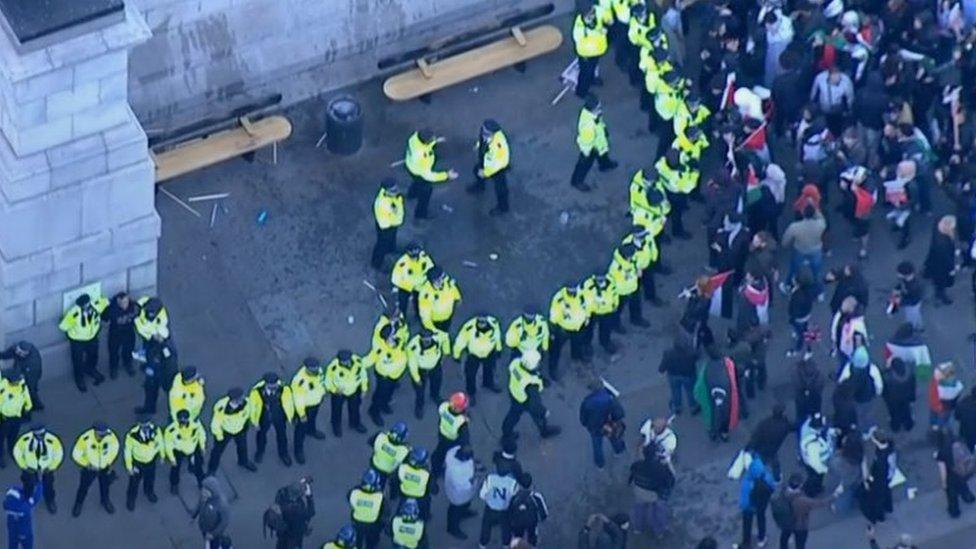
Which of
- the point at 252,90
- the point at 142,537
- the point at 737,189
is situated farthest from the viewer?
the point at 252,90

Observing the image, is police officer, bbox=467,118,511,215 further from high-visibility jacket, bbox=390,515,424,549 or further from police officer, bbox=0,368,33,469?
police officer, bbox=0,368,33,469

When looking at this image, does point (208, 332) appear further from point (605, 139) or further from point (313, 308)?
point (605, 139)

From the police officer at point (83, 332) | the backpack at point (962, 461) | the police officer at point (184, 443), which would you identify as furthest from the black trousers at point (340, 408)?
the backpack at point (962, 461)

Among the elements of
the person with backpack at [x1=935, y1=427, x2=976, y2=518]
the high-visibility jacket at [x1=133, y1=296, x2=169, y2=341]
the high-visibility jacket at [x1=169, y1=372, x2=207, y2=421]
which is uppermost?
the high-visibility jacket at [x1=133, y1=296, x2=169, y2=341]

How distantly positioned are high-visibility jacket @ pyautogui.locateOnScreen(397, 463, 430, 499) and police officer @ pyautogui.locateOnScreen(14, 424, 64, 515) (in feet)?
12.1

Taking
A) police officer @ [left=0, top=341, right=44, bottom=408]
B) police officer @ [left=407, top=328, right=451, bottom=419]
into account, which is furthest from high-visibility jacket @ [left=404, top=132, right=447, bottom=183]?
police officer @ [left=0, top=341, right=44, bottom=408]

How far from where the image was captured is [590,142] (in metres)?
35.2

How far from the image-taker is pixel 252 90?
36.3 m

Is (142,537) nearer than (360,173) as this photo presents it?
Yes

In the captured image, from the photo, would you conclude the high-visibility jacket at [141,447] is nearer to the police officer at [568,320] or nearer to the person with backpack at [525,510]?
the person with backpack at [525,510]

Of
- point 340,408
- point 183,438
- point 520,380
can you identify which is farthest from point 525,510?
point 183,438

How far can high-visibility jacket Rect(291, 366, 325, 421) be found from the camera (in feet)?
104

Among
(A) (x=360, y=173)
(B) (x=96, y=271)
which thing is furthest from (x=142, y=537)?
(A) (x=360, y=173)

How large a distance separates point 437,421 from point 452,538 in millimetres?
1703
